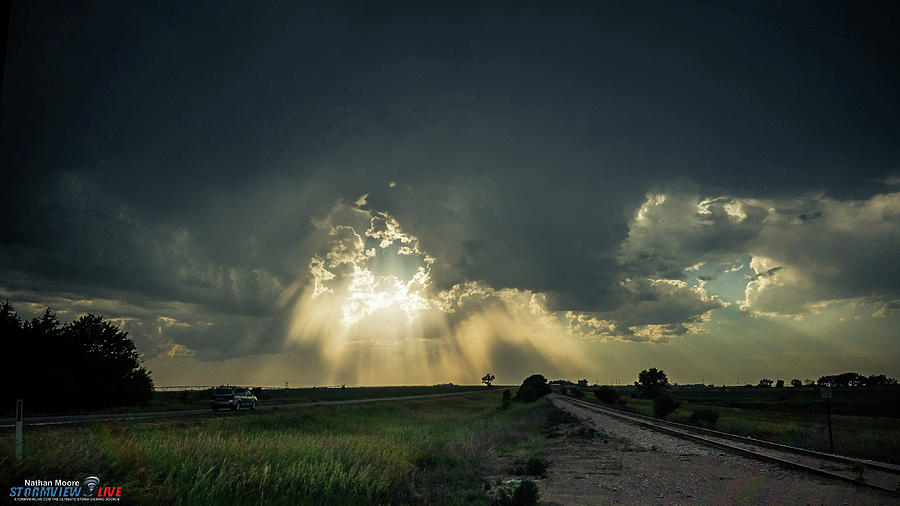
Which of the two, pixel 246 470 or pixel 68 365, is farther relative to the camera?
pixel 68 365

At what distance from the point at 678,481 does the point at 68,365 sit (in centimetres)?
4847

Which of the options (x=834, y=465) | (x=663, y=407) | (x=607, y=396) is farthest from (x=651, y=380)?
(x=834, y=465)

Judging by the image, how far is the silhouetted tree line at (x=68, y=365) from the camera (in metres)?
34.6

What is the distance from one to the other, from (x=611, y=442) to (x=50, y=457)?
22.6m

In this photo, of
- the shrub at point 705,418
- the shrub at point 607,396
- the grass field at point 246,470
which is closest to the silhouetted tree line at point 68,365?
the grass field at point 246,470

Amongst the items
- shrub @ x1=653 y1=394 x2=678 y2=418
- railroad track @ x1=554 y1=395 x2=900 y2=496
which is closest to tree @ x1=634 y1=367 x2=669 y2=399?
shrub @ x1=653 y1=394 x2=678 y2=418

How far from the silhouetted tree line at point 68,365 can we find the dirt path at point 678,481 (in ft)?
131

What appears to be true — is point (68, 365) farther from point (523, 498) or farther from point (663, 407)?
point (663, 407)

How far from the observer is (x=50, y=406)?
116 ft

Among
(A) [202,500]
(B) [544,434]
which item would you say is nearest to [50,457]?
(A) [202,500]

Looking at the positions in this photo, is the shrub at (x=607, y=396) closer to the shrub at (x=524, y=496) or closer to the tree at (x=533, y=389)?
the tree at (x=533, y=389)

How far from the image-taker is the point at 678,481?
1308 centimetres

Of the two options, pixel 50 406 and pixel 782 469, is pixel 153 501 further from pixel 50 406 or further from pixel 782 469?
pixel 50 406

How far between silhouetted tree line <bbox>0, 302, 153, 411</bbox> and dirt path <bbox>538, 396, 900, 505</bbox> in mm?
40033
